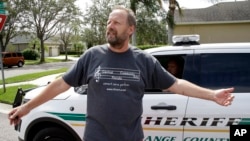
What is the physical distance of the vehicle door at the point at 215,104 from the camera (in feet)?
12.2

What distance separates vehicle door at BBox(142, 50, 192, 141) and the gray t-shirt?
117 centimetres

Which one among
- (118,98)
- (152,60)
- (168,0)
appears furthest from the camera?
(168,0)

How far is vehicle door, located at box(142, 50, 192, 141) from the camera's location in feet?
12.6

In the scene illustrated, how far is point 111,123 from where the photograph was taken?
2578 millimetres

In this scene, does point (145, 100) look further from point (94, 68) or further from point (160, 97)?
point (94, 68)

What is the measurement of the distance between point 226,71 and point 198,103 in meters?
0.47

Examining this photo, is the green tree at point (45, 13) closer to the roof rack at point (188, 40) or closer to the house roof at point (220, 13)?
the house roof at point (220, 13)

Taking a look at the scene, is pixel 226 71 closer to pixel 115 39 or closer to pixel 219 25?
pixel 115 39

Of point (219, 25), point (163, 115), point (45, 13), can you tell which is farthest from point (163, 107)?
point (45, 13)

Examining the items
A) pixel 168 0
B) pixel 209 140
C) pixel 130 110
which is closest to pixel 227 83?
pixel 209 140

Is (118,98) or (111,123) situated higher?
(118,98)

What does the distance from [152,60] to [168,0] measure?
1957 cm

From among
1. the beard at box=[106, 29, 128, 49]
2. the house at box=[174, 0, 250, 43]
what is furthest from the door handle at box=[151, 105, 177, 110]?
the house at box=[174, 0, 250, 43]

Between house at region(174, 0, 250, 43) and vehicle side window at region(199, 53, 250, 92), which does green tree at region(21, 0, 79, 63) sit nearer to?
house at region(174, 0, 250, 43)
